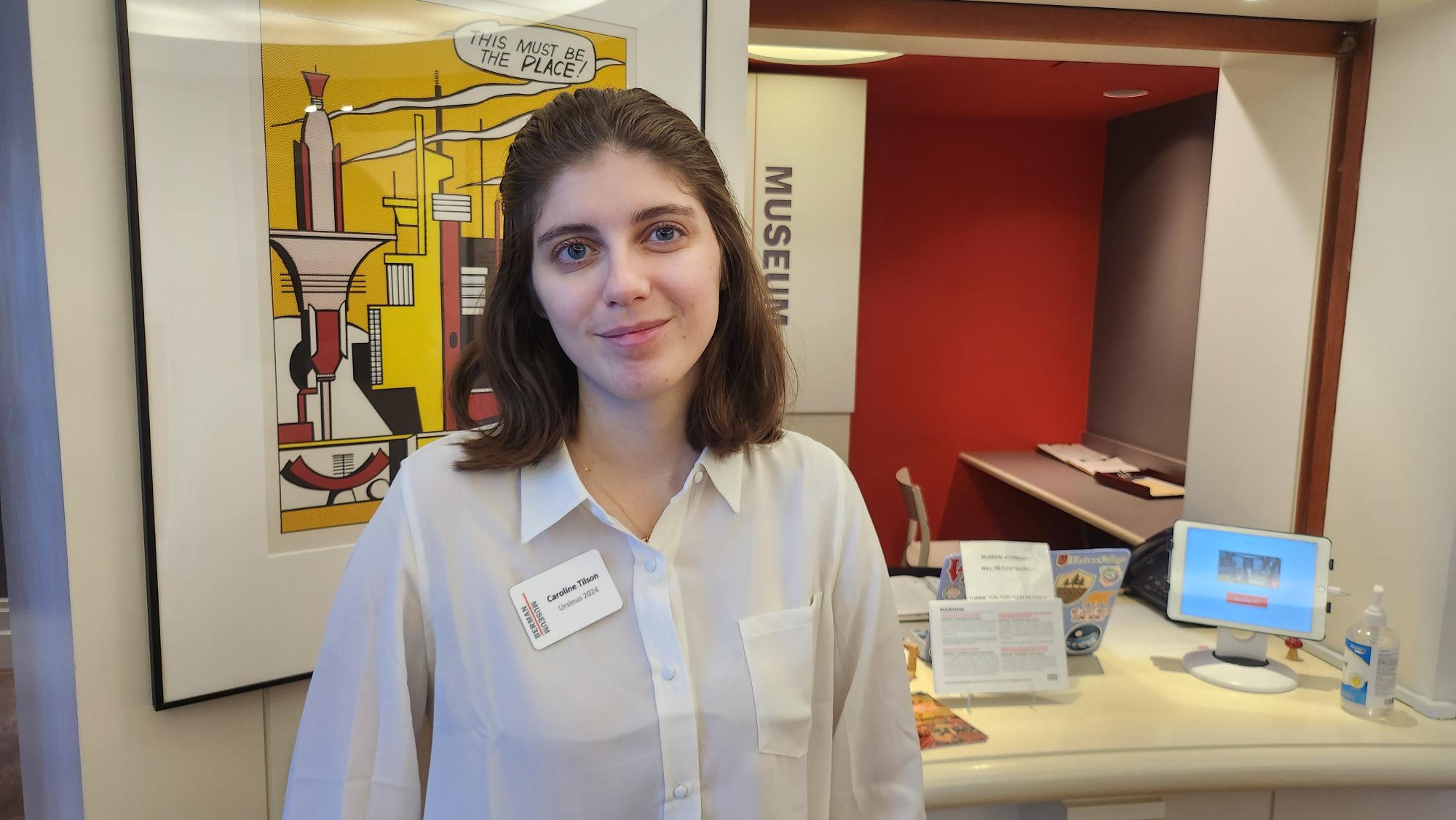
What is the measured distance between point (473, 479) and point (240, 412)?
0.52 meters

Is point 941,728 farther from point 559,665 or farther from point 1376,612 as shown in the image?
point 559,665

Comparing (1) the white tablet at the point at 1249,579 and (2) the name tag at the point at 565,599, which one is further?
(1) the white tablet at the point at 1249,579

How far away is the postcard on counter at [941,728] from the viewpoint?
181 centimetres

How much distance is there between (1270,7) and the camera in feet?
7.02

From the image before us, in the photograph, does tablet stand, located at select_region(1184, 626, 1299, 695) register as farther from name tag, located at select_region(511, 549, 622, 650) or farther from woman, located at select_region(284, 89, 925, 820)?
name tag, located at select_region(511, 549, 622, 650)

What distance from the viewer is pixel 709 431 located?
1.22 m

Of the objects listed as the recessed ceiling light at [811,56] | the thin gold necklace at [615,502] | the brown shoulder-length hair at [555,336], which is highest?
the recessed ceiling light at [811,56]

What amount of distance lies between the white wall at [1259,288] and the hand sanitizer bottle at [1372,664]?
1.43 feet

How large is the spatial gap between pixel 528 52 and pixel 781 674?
1112mm

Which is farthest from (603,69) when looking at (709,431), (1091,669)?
(1091,669)

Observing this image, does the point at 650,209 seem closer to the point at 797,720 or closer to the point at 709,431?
the point at 709,431

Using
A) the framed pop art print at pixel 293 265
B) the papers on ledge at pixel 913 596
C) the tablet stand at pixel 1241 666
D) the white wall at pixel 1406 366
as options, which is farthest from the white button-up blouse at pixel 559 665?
the white wall at pixel 1406 366

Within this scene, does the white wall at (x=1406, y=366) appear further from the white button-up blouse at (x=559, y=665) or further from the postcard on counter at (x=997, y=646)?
the white button-up blouse at (x=559, y=665)

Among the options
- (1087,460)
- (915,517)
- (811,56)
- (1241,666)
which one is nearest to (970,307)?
(1087,460)
